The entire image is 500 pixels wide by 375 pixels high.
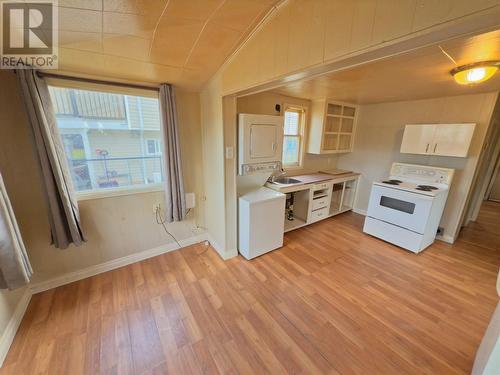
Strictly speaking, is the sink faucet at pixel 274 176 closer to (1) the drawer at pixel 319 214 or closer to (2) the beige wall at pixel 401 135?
(1) the drawer at pixel 319 214

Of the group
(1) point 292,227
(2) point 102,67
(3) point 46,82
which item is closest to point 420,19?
(2) point 102,67

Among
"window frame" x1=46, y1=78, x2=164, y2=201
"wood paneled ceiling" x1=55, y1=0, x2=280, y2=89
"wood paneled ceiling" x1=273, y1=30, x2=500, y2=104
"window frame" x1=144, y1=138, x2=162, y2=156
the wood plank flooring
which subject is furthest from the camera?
"window frame" x1=144, y1=138, x2=162, y2=156

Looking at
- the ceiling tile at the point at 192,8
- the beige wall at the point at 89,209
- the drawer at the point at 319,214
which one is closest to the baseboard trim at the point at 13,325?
the beige wall at the point at 89,209

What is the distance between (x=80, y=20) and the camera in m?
1.13

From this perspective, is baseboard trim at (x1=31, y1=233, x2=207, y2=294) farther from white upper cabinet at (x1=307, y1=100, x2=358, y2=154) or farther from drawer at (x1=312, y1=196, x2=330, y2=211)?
white upper cabinet at (x1=307, y1=100, x2=358, y2=154)

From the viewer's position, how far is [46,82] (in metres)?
1.66

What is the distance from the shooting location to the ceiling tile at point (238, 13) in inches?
46.6

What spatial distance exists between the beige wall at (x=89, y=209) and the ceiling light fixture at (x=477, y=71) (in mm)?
2550

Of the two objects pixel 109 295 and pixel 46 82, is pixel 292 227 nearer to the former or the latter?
pixel 109 295

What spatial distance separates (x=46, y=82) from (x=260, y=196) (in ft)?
7.50

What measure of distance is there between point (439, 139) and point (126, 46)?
382 centimetres

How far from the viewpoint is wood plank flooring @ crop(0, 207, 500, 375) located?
1371 mm

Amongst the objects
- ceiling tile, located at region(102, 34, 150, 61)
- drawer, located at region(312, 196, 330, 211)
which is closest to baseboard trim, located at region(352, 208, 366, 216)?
drawer, located at region(312, 196, 330, 211)

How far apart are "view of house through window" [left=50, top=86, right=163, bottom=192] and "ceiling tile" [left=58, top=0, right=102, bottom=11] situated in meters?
1.08
